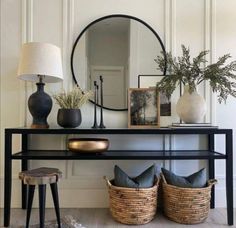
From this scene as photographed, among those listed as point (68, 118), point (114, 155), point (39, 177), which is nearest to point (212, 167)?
point (114, 155)

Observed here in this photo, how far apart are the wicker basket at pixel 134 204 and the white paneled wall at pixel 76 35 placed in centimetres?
48

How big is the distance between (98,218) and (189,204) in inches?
30.2

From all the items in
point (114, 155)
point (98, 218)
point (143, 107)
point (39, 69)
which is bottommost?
point (98, 218)

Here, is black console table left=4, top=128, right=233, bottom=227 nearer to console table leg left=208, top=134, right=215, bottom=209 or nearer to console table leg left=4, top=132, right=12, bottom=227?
console table leg left=4, top=132, right=12, bottom=227

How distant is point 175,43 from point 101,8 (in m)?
0.79

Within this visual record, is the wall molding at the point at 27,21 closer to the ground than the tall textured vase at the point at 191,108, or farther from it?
farther from it

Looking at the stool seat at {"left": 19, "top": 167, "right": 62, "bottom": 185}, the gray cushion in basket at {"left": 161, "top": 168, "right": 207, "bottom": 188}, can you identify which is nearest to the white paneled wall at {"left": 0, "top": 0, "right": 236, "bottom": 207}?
Result: the gray cushion in basket at {"left": 161, "top": 168, "right": 207, "bottom": 188}

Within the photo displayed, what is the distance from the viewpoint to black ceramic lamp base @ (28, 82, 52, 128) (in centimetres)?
239

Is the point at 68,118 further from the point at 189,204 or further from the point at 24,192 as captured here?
the point at 189,204

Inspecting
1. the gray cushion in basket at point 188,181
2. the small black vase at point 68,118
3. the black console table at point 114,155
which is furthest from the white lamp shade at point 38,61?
the gray cushion in basket at point 188,181

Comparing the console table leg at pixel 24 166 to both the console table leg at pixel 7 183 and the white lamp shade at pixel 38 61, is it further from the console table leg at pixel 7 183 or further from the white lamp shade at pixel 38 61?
the white lamp shade at pixel 38 61

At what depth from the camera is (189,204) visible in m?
2.20

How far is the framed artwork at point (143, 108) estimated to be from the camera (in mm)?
2543

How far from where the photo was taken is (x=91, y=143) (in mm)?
2248
